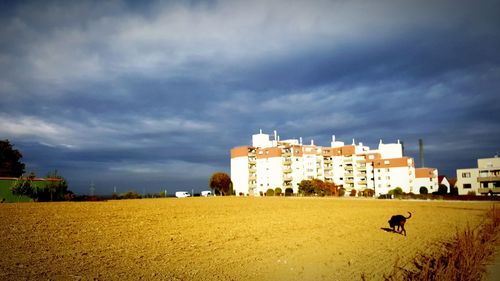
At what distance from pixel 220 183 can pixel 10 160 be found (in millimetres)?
56635

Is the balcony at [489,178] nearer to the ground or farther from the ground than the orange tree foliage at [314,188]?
farther from the ground

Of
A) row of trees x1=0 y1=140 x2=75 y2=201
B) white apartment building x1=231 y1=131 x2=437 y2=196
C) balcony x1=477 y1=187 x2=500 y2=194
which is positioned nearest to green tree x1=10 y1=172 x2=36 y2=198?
row of trees x1=0 y1=140 x2=75 y2=201

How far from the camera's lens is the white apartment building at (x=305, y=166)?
11394cm

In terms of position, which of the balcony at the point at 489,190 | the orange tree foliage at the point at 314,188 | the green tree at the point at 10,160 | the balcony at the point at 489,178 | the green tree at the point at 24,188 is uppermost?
the green tree at the point at 10,160

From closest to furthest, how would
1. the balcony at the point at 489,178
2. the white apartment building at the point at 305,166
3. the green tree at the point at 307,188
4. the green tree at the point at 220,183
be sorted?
the balcony at the point at 489,178
the green tree at the point at 307,188
the green tree at the point at 220,183
the white apartment building at the point at 305,166

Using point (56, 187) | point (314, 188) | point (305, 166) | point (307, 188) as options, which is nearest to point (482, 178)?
point (314, 188)

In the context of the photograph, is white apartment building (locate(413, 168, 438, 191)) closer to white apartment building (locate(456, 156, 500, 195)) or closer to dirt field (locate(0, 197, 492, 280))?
white apartment building (locate(456, 156, 500, 195))

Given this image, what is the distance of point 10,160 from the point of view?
6462 cm

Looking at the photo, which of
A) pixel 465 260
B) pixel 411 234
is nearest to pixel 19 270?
pixel 465 260

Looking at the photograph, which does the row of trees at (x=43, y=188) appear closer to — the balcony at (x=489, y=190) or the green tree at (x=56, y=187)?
the green tree at (x=56, y=187)

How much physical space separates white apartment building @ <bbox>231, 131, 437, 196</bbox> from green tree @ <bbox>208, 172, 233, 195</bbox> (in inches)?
206

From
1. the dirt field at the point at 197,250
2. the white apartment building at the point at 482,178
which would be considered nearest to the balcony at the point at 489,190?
the white apartment building at the point at 482,178

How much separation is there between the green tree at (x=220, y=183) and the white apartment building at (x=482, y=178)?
208ft

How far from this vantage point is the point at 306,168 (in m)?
117
